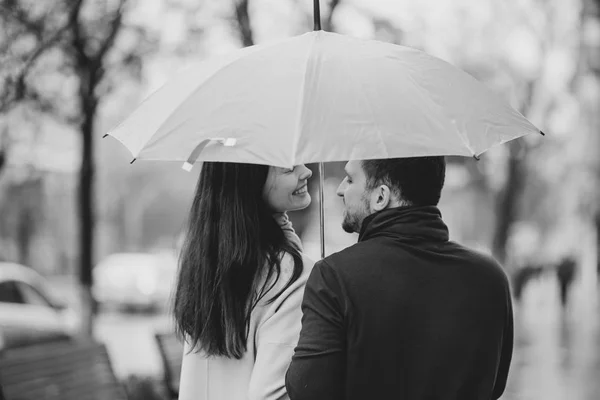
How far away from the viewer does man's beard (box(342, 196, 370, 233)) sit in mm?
2643

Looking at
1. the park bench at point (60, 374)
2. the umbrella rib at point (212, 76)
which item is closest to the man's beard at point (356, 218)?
the umbrella rib at point (212, 76)

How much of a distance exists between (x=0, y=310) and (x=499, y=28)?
11.5 meters

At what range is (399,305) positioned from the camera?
2.51 metres

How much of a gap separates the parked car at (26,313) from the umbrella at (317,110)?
7.93 metres

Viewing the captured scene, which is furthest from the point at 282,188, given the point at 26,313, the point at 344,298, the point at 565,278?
the point at 565,278

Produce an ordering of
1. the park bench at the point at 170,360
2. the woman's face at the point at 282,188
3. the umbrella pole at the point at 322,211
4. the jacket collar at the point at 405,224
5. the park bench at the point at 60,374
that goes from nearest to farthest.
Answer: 1. the jacket collar at the point at 405,224
2. the woman's face at the point at 282,188
3. the umbrella pole at the point at 322,211
4. the park bench at the point at 60,374
5. the park bench at the point at 170,360

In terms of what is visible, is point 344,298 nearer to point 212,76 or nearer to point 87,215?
point 212,76

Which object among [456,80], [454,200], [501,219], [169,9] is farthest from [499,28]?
[454,200]

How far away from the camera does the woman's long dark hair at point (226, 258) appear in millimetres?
2900

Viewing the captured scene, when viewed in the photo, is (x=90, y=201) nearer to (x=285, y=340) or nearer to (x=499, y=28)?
(x=285, y=340)

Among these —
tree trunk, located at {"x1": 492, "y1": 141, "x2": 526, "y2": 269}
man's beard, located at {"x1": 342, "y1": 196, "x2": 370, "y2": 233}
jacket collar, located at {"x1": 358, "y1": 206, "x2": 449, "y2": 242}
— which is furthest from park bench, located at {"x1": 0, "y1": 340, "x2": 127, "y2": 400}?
tree trunk, located at {"x1": 492, "y1": 141, "x2": 526, "y2": 269}

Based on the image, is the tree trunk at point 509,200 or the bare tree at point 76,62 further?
the tree trunk at point 509,200

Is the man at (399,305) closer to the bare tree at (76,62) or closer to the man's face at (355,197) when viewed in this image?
the man's face at (355,197)

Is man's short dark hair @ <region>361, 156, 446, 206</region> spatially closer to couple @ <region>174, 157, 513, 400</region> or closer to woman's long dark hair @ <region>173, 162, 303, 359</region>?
couple @ <region>174, 157, 513, 400</region>
